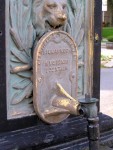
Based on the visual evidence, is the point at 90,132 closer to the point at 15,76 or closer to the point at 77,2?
the point at 15,76

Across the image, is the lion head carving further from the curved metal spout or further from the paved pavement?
the paved pavement

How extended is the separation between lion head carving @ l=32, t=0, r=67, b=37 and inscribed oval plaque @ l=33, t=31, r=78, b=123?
0.21 ft

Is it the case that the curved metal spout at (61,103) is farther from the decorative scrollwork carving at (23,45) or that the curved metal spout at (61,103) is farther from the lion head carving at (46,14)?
the lion head carving at (46,14)

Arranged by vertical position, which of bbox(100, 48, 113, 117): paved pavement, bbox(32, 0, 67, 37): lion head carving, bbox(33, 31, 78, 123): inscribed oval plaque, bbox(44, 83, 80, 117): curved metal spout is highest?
bbox(32, 0, 67, 37): lion head carving

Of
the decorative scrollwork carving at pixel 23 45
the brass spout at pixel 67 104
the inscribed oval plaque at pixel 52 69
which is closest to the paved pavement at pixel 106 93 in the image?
the inscribed oval plaque at pixel 52 69

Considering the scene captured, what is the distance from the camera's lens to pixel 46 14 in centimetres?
266

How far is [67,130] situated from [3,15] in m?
0.89

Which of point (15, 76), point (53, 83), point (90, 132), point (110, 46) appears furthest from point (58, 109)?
point (110, 46)

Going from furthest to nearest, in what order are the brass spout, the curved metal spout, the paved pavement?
the paved pavement < the curved metal spout < the brass spout

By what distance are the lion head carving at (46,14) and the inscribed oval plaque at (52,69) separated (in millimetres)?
63

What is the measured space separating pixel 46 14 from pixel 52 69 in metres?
0.35

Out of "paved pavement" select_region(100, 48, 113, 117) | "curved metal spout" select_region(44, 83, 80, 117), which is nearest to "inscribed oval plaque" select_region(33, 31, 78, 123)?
"curved metal spout" select_region(44, 83, 80, 117)

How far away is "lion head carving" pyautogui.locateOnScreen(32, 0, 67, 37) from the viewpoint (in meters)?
2.63

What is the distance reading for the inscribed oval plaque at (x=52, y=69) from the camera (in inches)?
104
